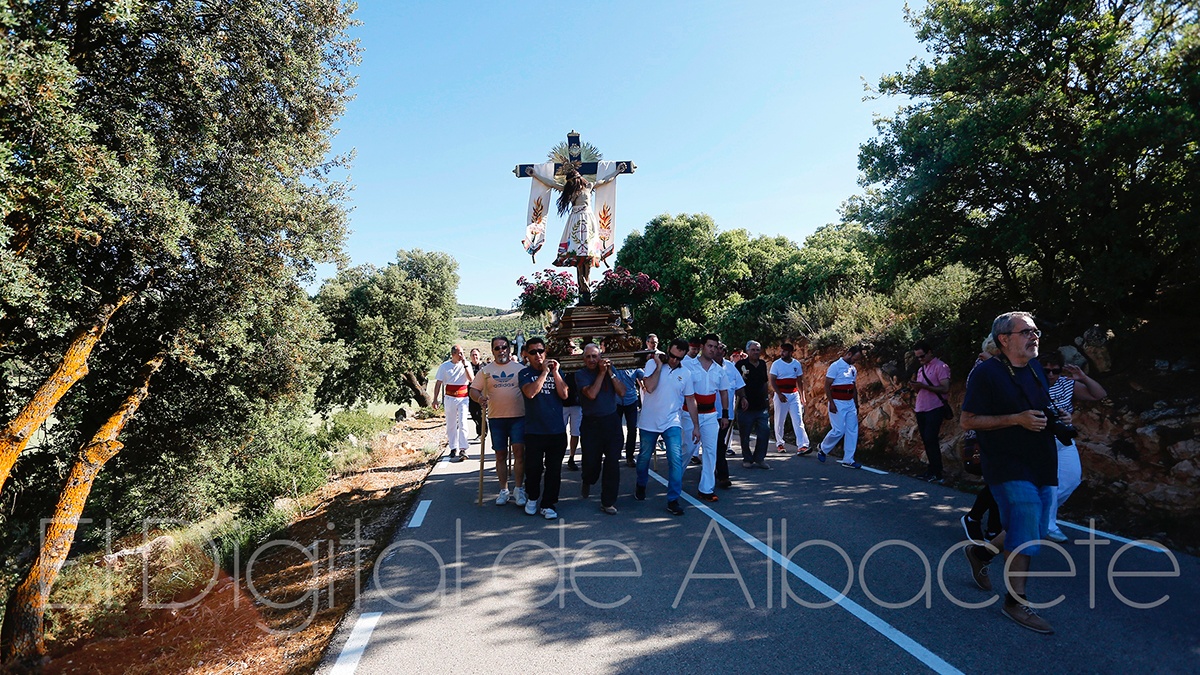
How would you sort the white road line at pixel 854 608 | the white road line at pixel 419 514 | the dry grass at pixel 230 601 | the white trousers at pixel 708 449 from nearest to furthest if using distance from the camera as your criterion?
the white road line at pixel 854 608
the dry grass at pixel 230 601
the white road line at pixel 419 514
the white trousers at pixel 708 449

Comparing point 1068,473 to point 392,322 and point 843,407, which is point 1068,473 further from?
point 392,322

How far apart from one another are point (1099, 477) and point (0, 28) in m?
12.0

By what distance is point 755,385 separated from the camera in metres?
9.56

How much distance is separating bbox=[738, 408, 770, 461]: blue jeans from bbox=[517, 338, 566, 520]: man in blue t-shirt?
3.71m

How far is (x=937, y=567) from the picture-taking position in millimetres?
4836

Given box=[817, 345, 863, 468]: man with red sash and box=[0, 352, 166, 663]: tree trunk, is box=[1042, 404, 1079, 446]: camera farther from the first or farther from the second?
box=[0, 352, 166, 663]: tree trunk

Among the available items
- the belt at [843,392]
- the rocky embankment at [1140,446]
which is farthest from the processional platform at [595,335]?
the rocky embankment at [1140,446]

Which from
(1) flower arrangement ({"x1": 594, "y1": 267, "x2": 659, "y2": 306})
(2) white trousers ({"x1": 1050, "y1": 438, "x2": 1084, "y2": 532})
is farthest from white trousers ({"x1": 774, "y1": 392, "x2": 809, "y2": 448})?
(2) white trousers ({"x1": 1050, "y1": 438, "x2": 1084, "y2": 532})

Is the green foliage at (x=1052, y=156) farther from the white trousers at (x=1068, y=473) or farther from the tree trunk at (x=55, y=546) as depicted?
the tree trunk at (x=55, y=546)

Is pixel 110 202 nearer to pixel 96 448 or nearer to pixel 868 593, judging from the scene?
pixel 96 448

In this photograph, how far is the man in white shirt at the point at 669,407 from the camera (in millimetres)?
6973

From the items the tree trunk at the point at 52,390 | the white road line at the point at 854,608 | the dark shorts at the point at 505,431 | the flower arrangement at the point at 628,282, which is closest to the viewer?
the white road line at the point at 854,608

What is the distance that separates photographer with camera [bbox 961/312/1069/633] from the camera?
3.87m

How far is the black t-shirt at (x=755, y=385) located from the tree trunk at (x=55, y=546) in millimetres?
8816
